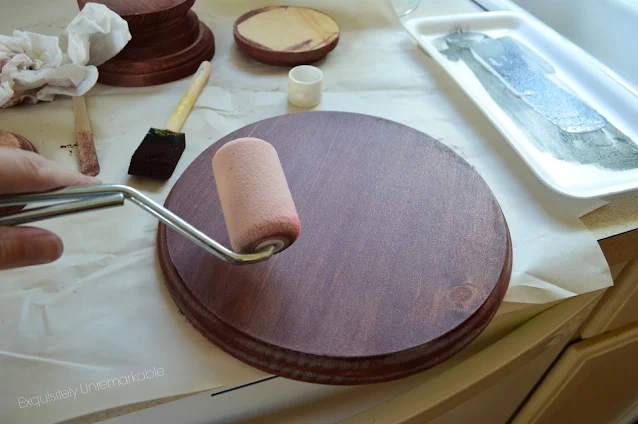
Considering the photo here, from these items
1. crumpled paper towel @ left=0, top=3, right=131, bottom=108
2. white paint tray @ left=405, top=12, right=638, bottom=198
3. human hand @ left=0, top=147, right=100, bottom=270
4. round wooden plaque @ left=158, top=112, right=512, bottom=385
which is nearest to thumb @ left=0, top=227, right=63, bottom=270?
human hand @ left=0, top=147, right=100, bottom=270

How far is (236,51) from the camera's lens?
715 millimetres

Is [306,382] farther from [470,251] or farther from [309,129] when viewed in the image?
[309,129]

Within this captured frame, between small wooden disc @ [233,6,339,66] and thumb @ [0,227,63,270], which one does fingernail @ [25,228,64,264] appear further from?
small wooden disc @ [233,6,339,66]

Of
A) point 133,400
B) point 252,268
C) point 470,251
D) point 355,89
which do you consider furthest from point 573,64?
point 133,400

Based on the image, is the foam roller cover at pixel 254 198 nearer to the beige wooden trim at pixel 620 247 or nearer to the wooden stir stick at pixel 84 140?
the wooden stir stick at pixel 84 140

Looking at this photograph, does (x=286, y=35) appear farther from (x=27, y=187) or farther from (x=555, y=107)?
(x=27, y=187)

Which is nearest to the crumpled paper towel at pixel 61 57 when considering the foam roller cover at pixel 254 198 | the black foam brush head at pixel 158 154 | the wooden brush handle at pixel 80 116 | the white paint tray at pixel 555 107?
A: the wooden brush handle at pixel 80 116

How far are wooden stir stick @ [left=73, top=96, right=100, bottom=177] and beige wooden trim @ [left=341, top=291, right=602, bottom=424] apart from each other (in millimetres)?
350

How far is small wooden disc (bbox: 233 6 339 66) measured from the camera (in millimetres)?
674

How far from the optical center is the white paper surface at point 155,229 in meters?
0.36

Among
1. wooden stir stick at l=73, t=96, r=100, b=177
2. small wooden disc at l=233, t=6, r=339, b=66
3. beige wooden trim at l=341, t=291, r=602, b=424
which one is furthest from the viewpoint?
small wooden disc at l=233, t=6, r=339, b=66

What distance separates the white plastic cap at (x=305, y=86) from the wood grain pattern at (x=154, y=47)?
134 mm

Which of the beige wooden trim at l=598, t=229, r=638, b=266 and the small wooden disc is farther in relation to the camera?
the small wooden disc

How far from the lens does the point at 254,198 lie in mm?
352
